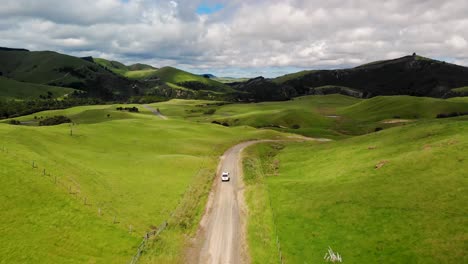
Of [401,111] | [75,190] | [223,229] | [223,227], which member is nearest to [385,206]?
[223,229]

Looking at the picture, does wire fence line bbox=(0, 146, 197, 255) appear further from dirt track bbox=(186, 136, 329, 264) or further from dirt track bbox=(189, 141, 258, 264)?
dirt track bbox=(189, 141, 258, 264)

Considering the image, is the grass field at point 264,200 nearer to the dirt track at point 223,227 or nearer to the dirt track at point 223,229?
the dirt track at point 223,229

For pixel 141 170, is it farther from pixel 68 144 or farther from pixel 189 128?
pixel 189 128

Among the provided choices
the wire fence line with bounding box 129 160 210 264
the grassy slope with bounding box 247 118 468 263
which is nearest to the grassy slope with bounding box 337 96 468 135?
the grassy slope with bounding box 247 118 468 263

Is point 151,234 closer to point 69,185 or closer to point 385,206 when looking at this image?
point 69,185

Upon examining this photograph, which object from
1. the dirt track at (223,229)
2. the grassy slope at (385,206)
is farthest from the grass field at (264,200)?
the dirt track at (223,229)

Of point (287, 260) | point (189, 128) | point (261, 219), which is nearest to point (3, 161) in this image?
point (261, 219)

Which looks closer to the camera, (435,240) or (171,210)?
(435,240)
